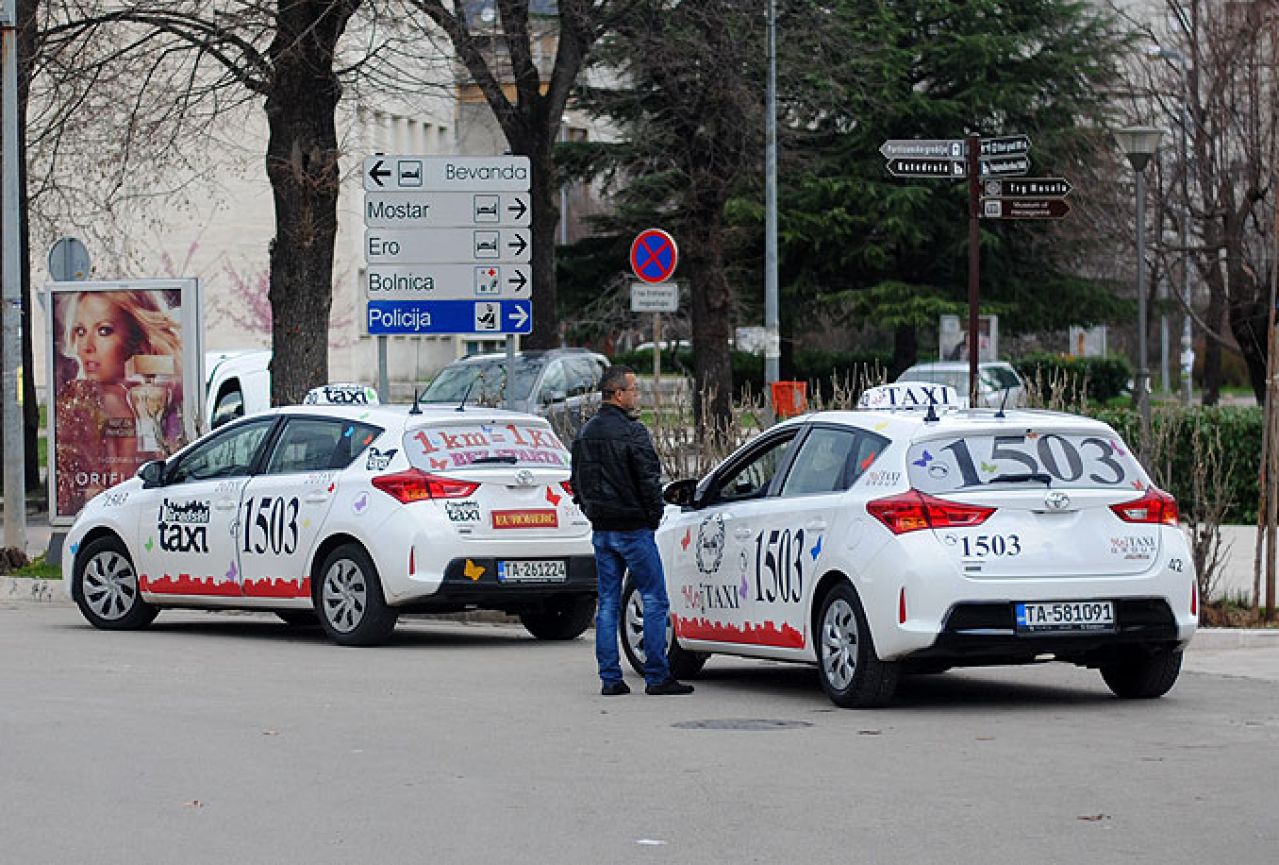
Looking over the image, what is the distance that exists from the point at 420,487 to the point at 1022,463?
459cm

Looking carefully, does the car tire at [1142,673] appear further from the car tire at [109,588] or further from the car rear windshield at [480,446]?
the car tire at [109,588]

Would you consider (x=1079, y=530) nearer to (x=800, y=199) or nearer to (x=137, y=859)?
(x=137, y=859)

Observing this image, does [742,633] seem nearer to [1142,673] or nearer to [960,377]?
[1142,673]

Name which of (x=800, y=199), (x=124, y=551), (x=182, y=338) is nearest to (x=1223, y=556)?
(x=124, y=551)

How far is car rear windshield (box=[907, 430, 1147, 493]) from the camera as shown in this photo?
38.4 feet

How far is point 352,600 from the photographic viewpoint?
15.4 m

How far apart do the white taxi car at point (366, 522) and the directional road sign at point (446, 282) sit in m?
3.78

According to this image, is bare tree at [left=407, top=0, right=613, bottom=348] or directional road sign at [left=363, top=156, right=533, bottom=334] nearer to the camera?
directional road sign at [left=363, top=156, right=533, bottom=334]

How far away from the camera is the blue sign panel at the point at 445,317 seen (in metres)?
20.1

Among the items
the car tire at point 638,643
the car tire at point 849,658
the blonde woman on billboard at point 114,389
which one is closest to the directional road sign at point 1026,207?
the car tire at point 638,643

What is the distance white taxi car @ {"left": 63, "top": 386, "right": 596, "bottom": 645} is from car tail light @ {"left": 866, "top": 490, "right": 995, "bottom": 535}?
13.4 feet

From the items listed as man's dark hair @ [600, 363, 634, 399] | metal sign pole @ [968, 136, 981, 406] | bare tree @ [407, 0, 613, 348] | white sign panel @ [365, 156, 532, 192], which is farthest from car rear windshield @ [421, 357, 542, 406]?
man's dark hair @ [600, 363, 634, 399]

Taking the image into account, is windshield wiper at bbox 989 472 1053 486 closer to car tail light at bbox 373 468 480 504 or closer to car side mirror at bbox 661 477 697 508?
car side mirror at bbox 661 477 697 508

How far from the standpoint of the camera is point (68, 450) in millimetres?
22672
